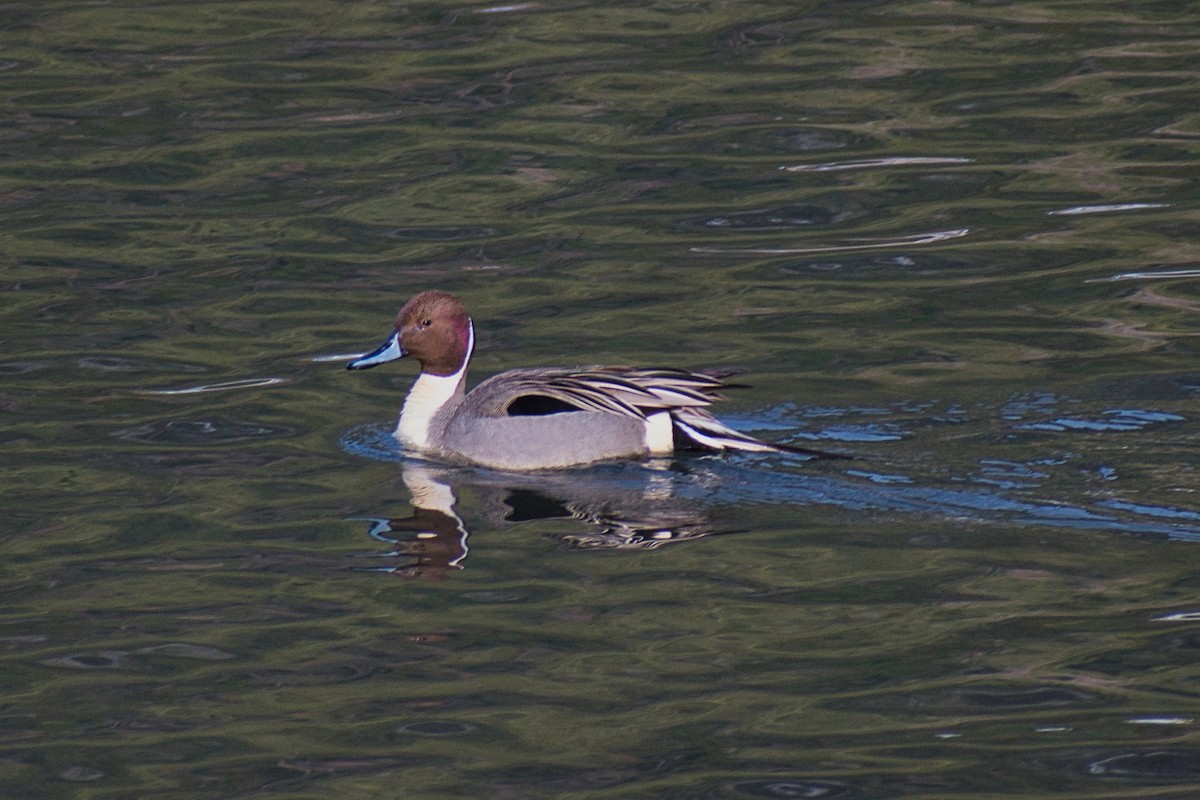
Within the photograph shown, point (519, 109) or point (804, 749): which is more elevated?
point (519, 109)

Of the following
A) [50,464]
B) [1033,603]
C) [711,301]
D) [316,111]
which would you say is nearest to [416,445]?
[50,464]

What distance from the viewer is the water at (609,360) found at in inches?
233

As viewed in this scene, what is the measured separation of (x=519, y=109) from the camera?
14.4m

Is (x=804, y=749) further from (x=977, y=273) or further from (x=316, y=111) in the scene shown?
(x=316, y=111)

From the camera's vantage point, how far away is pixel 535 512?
26.1ft

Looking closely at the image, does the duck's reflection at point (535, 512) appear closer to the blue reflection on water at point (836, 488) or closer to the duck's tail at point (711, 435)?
the blue reflection on water at point (836, 488)

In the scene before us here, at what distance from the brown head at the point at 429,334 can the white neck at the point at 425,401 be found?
6cm

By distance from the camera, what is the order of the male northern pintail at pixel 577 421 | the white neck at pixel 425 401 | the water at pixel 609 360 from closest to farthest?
1. the water at pixel 609 360
2. the male northern pintail at pixel 577 421
3. the white neck at pixel 425 401

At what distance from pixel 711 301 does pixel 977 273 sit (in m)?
1.45

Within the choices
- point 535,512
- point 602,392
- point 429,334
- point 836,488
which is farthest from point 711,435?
point 429,334

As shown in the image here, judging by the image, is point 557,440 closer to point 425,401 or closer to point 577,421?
point 577,421

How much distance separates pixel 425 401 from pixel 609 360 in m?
1.18

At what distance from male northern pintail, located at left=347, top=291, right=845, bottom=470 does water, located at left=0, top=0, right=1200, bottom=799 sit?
172mm

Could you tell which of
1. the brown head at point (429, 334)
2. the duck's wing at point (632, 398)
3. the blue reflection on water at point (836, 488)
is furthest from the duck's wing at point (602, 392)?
the brown head at point (429, 334)
